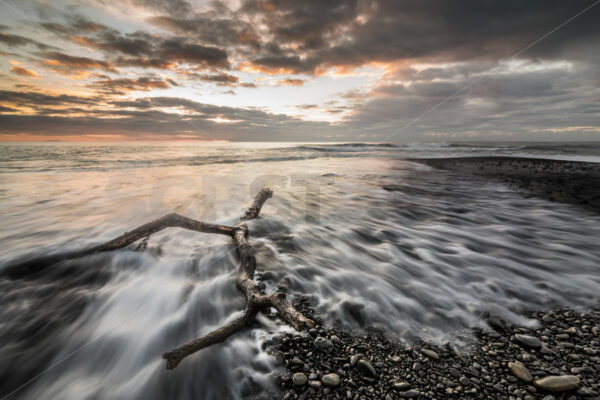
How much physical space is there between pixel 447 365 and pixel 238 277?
246cm

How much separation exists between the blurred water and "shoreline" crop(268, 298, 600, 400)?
0.21 metres

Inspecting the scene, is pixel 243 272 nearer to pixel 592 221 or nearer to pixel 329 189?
pixel 329 189

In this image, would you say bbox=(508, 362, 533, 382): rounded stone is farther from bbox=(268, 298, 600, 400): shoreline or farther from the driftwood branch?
the driftwood branch

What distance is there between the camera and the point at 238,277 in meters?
3.17

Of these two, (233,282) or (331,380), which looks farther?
(233,282)

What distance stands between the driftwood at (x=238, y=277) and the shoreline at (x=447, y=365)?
30 centimetres

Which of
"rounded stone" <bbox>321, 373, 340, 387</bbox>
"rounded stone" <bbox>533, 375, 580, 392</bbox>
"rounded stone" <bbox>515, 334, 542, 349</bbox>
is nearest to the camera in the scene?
"rounded stone" <bbox>533, 375, 580, 392</bbox>

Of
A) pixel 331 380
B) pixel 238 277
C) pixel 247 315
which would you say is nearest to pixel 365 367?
pixel 331 380

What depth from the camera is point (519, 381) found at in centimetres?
177

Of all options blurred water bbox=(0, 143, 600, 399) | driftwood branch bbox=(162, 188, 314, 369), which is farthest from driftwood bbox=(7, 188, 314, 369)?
blurred water bbox=(0, 143, 600, 399)

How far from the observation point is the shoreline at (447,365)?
67.4 inches

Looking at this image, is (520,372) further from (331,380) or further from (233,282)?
(233,282)

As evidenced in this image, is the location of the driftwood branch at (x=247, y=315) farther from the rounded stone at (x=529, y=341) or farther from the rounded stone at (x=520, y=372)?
the rounded stone at (x=529, y=341)

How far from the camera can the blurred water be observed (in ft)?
6.66
